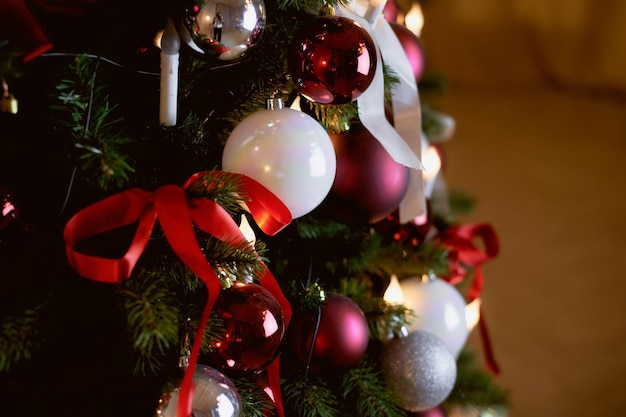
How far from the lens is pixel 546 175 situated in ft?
6.77

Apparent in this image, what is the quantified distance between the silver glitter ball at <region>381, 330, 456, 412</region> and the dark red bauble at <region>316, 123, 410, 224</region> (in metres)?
0.17

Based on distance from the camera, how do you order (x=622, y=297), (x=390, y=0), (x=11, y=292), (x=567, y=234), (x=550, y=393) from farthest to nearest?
1. (x=567, y=234)
2. (x=622, y=297)
3. (x=550, y=393)
4. (x=390, y=0)
5. (x=11, y=292)

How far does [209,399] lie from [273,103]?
10.2 inches

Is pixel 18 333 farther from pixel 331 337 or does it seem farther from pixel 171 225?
pixel 331 337

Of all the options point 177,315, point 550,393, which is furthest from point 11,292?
point 550,393

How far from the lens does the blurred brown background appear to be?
54.5 inches

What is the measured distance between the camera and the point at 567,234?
179cm

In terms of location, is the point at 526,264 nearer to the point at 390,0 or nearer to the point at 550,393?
the point at 550,393

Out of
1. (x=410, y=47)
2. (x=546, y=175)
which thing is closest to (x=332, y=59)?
(x=410, y=47)

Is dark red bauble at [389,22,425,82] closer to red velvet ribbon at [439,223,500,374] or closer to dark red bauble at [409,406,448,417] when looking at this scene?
red velvet ribbon at [439,223,500,374]

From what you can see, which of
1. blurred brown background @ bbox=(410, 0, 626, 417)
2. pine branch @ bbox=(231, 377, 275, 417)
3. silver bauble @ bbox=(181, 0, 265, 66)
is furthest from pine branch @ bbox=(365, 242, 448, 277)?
blurred brown background @ bbox=(410, 0, 626, 417)

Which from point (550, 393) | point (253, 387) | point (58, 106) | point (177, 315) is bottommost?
point (550, 393)

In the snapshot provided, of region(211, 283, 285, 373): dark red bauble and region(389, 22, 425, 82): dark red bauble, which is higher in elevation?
region(389, 22, 425, 82): dark red bauble

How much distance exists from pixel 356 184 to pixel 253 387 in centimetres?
22
